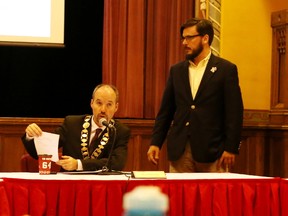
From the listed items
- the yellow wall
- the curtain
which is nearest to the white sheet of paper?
the curtain

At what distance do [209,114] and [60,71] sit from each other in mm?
2930

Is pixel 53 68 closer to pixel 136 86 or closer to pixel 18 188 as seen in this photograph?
pixel 136 86

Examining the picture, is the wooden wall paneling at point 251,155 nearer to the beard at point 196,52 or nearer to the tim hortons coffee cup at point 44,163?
the beard at point 196,52

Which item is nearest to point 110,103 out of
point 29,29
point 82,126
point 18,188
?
point 82,126

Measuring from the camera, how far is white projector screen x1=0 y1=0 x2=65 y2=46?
595cm

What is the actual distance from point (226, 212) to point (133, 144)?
126 inches

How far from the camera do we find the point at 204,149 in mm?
3930

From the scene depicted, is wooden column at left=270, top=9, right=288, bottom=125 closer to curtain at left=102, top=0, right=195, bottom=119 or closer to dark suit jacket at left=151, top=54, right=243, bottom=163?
curtain at left=102, top=0, right=195, bottom=119

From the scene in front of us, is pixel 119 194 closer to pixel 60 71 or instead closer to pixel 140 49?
pixel 140 49

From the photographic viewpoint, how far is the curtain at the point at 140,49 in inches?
237

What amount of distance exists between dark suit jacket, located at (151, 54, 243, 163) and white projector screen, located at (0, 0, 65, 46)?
2303mm

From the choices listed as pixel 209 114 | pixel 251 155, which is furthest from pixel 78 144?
pixel 251 155

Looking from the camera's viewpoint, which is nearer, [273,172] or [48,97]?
[273,172]

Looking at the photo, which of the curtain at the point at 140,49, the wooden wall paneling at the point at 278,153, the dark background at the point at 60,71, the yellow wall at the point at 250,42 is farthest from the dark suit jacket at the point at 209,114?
the dark background at the point at 60,71
